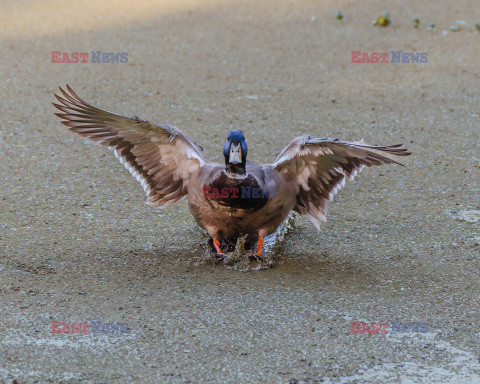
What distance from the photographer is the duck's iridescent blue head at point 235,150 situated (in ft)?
14.3

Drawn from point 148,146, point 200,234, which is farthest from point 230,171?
point 200,234

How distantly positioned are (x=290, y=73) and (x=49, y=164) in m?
2.98

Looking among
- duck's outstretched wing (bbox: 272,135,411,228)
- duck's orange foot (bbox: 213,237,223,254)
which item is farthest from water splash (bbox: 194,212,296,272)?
duck's outstretched wing (bbox: 272,135,411,228)

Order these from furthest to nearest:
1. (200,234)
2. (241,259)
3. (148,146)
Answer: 1. (200,234)
2. (148,146)
3. (241,259)

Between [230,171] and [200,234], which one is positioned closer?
[230,171]

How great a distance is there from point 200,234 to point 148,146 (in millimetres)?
717

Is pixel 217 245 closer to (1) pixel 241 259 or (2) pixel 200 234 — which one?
(1) pixel 241 259

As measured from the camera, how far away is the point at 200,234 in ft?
16.9

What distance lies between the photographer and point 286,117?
7027mm

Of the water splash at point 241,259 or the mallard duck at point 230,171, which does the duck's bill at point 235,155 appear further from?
the water splash at point 241,259

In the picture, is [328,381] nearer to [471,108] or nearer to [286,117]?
[286,117]

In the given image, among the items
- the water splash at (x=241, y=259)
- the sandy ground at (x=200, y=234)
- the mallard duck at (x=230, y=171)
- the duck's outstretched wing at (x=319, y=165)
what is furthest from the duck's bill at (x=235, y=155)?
the sandy ground at (x=200, y=234)

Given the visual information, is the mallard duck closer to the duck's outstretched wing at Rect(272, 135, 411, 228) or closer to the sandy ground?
the duck's outstretched wing at Rect(272, 135, 411, 228)

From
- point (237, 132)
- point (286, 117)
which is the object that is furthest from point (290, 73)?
point (237, 132)
